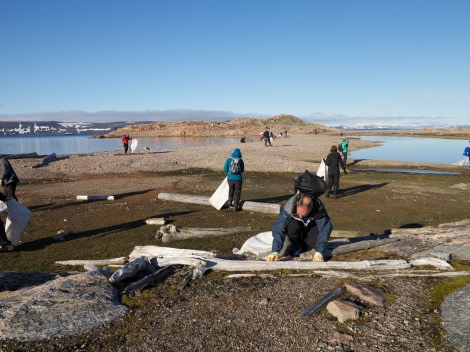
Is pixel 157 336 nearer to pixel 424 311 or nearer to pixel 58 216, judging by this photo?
pixel 424 311

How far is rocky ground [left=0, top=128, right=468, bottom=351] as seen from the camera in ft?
13.0

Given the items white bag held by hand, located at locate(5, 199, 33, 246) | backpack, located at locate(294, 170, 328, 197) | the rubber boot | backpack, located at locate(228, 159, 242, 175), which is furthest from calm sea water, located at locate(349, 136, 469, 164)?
white bag held by hand, located at locate(5, 199, 33, 246)

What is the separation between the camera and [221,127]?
128 meters

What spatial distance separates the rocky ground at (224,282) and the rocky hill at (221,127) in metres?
84.6

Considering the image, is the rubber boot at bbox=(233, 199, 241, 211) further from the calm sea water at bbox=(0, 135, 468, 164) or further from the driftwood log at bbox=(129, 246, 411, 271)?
the calm sea water at bbox=(0, 135, 468, 164)

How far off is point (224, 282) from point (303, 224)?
5.96ft

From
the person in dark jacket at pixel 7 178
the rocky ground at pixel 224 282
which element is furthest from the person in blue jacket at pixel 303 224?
the person in dark jacket at pixel 7 178

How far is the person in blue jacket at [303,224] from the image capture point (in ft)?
20.1

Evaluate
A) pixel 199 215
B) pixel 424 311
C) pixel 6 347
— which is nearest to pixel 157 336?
pixel 6 347

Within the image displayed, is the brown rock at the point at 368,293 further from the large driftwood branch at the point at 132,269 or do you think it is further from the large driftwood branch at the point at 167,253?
the large driftwood branch at the point at 132,269

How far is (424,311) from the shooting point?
460 centimetres

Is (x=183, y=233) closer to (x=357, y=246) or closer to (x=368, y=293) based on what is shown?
(x=357, y=246)

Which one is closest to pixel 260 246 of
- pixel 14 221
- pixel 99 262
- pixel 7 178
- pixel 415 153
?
pixel 99 262

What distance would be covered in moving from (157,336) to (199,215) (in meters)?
9.19
